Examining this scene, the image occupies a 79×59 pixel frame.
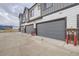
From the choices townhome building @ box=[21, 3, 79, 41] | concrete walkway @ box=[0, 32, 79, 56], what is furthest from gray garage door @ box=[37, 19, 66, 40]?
concrete walkway @ box=[0, 32, 79, 56]

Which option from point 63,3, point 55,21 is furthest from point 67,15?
point 55,21

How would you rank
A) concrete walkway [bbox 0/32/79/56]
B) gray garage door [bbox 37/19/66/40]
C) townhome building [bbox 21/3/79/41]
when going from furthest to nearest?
gray garage door [bbox 37/19/66/40] < townhome building [bbox 21/3/79/41] < concrete walkway [bbox 0/32/79/56]

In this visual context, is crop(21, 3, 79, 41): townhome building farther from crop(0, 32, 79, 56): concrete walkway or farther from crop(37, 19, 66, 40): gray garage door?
crop(0, 32, 79, 56): concrete walkway

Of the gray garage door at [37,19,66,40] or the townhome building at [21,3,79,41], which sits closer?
the townhome building at [21,3,79,41]

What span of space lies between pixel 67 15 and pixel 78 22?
5.86 ft

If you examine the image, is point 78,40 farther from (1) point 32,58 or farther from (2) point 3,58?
(2) point 3,58

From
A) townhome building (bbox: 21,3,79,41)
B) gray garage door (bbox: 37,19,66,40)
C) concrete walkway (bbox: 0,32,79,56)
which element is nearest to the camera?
concrete walkway (bbox: 0,32,79,56)

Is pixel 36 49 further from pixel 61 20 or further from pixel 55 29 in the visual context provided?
pixel 55 29

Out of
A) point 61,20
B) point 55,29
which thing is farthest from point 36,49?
point 55,29

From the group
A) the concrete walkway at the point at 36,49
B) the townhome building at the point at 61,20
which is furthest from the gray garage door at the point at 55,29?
the concrete walkway at the point at 36,49

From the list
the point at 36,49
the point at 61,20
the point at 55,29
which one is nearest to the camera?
the point at 36,49

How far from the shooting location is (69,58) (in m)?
5.76

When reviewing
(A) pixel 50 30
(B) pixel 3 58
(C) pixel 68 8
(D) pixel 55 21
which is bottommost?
(B) pixel 3 58

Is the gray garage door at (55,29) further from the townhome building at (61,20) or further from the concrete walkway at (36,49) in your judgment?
the concrete walkway at (36,49)
